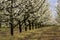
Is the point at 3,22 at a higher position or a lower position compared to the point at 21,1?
lower

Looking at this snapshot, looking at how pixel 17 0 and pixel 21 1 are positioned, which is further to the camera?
pixel 21 1

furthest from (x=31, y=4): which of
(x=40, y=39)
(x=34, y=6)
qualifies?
(x=40, y=39)

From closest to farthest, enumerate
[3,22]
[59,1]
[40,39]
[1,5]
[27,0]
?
[40,39] → [1,5] → [3,22] → [27,0] → [59,1]

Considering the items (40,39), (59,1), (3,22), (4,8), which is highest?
(59,1)

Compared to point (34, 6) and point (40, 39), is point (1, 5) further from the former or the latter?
point (34, 6)

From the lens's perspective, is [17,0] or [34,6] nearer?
[17,0]

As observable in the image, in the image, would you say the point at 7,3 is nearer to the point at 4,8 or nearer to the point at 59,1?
the point at 4,8

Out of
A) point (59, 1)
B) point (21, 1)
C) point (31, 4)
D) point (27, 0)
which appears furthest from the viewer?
point (59, 1)

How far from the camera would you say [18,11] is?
23.4 metres

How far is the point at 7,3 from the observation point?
843 inches

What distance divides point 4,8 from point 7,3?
2.09 feet

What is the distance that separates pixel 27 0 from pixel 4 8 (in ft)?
22.8

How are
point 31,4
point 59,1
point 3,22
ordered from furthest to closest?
point 59,1
point 31,4
point 3,22

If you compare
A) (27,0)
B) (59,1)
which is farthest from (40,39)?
(59,1)
